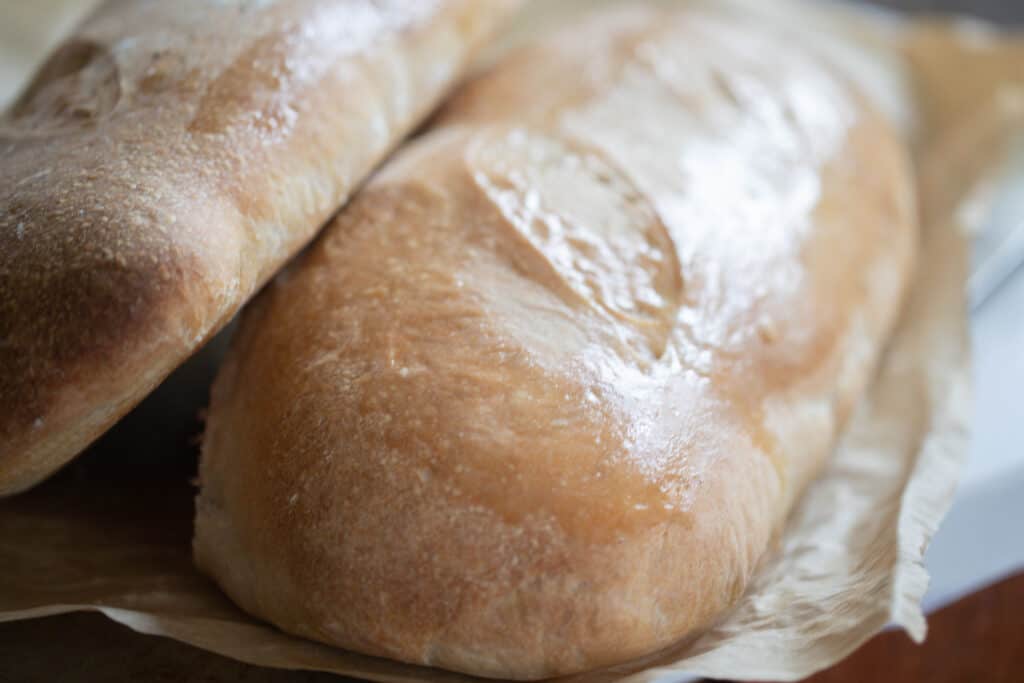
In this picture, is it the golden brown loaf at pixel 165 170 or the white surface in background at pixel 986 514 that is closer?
the golden brown loaf at pixel 165 170

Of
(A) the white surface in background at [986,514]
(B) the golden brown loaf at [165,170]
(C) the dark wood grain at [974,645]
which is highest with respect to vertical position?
(B) the golden brown loaf at [165,170]

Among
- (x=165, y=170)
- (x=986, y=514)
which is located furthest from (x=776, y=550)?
(x=165, y=170)

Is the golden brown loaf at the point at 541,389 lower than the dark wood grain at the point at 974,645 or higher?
higher

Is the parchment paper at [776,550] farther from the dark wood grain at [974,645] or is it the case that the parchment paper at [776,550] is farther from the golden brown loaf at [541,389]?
the dark wood grain at [974,645]

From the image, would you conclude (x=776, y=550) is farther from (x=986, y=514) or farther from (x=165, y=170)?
(x=165, y=170)

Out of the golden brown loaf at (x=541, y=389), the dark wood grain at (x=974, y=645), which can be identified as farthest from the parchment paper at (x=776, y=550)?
the dark wood grain at (x=974, y=645)
